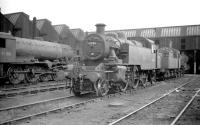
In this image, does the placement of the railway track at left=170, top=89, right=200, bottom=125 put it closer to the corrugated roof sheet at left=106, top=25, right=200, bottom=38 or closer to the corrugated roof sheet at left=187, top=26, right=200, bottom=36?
the corrugated roof sheet at left=187, top=26, right=200, bottom=36

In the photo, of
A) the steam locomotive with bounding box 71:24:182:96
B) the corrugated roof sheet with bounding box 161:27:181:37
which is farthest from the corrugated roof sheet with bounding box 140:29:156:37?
the steam locomotive with bounding box 71:24:182:96

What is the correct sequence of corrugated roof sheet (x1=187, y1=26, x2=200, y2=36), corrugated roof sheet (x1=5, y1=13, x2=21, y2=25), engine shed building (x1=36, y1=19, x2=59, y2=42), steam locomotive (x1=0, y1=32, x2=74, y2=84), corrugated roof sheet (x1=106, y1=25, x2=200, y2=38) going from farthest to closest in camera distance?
corrugated roof sheet (x1=106, y1=25, x2=200, y2=38)
corrugated roof sheet (x1=187, y1=26, x2=200, y2=36)
engine shed building (x1=36, y1=19, x2=59, y2=42)
corrugated roof sheet (x1=5, y1=13, x2=21, y2=25)
steam locomotive (x1=0, y1=32, x2=74, y2=84)

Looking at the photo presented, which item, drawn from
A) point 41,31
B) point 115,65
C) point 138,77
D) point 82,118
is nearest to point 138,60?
point 138,77

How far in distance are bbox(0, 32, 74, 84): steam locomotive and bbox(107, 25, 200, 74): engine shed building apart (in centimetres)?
2266

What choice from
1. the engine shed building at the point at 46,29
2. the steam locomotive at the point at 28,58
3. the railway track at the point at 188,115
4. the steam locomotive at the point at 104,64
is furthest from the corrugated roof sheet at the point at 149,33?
the railway track at the point at 188,115

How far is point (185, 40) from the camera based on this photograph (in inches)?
1540

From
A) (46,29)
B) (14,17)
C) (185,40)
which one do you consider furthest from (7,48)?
(185,40)

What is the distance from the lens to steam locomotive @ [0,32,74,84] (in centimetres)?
1389

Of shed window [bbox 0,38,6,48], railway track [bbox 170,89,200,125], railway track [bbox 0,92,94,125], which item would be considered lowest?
railway track [bbox 170,89,200,125]

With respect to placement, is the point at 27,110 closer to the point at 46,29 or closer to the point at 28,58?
the point at 28,58

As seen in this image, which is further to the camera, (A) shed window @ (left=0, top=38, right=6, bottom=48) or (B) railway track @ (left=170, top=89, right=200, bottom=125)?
(A) shed window @ (left=0, top=38, right=6, bottom=48)

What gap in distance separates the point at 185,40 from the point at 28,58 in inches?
1193

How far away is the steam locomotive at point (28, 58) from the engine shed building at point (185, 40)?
22.7m

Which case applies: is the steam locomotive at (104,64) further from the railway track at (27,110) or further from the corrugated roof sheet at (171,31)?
the corrugated roof sheet at (171,31)
